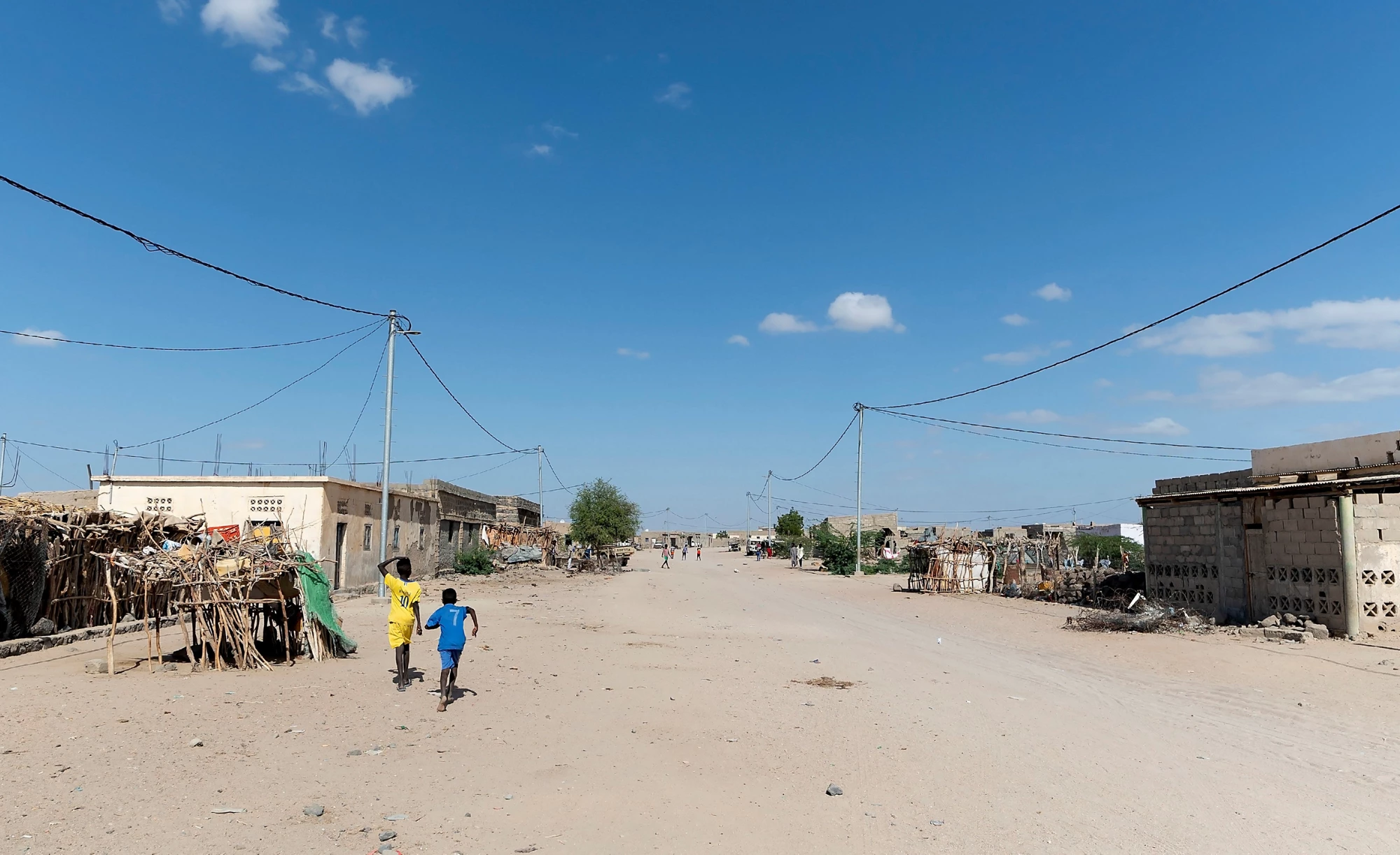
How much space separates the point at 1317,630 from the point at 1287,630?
1.61 ft

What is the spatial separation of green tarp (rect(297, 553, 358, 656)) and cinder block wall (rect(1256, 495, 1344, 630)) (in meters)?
18.5

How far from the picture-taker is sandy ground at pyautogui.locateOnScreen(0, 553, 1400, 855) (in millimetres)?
6047

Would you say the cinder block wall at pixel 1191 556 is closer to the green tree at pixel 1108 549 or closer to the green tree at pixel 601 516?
the green tree at pixel 1108 549

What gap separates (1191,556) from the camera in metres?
21.4

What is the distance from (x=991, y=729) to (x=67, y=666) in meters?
12.8

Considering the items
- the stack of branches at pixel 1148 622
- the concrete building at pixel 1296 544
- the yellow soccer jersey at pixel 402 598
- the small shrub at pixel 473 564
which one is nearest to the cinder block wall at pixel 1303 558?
the concrete building at pixel 1296 544

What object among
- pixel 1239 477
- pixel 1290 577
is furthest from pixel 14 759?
pixel 1239 477

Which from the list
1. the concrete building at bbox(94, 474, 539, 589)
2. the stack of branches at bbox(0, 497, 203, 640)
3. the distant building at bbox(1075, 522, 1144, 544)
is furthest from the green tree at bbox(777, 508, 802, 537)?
the stack of branches at bbox(0, 497, 203, 640)

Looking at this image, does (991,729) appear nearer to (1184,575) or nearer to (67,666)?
(67,666)

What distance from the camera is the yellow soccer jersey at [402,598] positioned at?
10.9m

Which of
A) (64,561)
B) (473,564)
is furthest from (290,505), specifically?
(473,564)

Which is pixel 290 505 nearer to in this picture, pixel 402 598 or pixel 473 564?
pixel 473 564

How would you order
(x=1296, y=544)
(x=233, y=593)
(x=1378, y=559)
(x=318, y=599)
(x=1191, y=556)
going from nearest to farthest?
(x=233, y=593), (x=318, y=599), (x=1378, y=559), (x=1296, y=544), (x=1191, y=556)

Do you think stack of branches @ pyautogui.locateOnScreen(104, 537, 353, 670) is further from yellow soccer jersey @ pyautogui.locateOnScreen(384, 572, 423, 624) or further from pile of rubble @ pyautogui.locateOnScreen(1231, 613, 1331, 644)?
pile of rubble @ pyautogui.locateOnScreen(1231, 613, 1331, 644)
